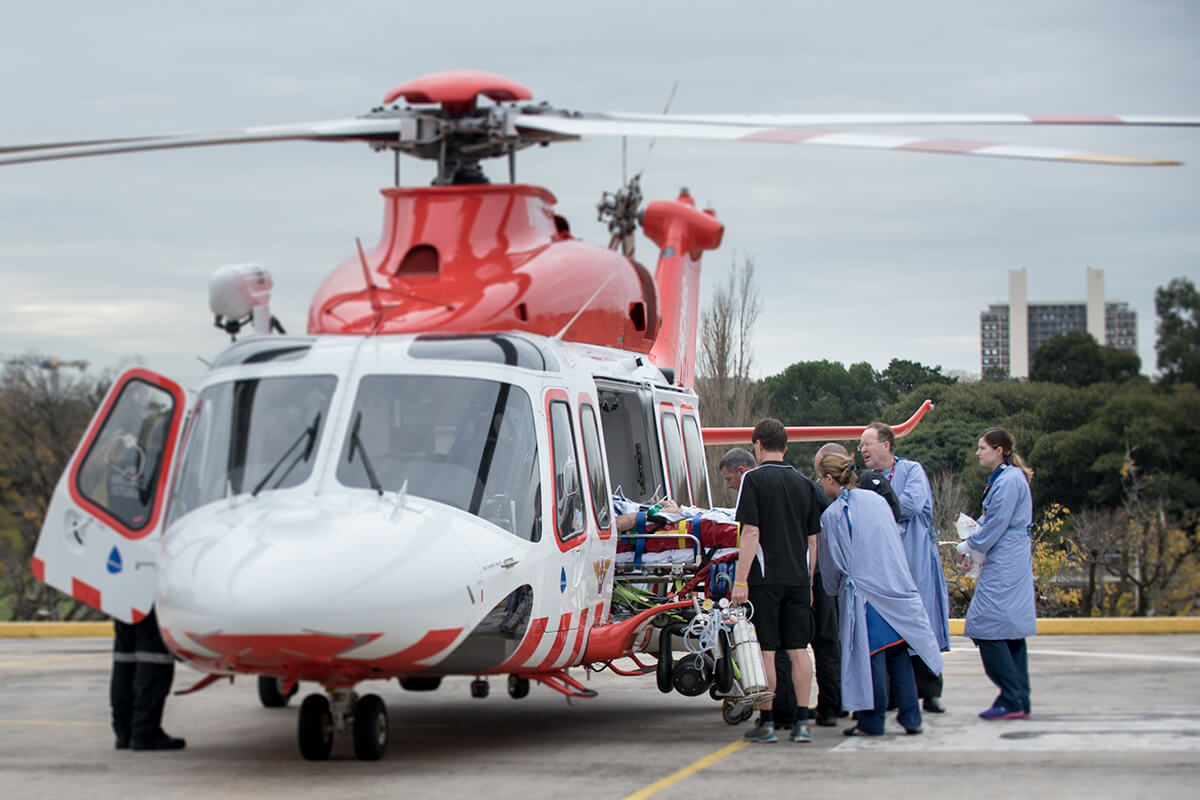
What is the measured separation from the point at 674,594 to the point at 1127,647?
6023mm

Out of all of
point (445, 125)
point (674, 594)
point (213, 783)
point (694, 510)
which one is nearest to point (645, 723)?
point (674, 594)

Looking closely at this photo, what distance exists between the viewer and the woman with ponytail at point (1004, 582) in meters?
8.80

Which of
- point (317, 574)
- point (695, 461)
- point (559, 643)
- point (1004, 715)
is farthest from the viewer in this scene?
point (695, 461)

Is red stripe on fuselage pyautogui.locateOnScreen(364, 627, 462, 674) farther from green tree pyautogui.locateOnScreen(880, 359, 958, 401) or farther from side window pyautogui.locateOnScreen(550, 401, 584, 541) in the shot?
green tree pyautogui.locateOnScreen(880, 359, 958, 401)

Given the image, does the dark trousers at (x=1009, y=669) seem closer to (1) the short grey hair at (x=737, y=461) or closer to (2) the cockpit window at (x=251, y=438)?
(1) the short grey hair at (x=737, y=461)

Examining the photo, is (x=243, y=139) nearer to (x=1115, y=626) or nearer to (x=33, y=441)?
(x=1115, y=626)

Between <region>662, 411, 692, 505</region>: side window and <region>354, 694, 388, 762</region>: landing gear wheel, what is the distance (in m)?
3.60

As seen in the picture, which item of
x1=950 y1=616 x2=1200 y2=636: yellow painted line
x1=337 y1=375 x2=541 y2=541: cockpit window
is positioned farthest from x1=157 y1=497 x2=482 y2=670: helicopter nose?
x1=950 y1=616 x2=1200 y2=636: yellow painted line

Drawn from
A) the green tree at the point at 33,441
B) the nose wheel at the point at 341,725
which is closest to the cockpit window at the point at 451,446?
the nose wheel at the point at 341,725

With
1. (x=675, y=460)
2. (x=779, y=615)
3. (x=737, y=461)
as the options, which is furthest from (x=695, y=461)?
(x=779, y=615)

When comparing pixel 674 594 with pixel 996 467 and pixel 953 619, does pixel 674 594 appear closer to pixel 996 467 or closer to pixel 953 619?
pixel 996 467

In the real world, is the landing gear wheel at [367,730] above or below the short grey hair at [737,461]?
below

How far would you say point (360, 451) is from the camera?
7.19 metres

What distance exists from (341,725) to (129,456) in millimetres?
2013
